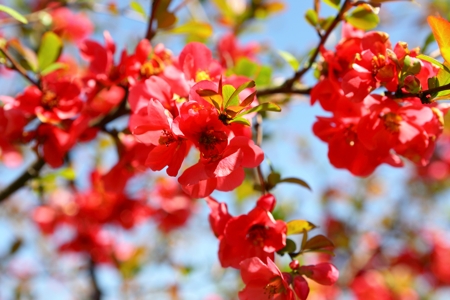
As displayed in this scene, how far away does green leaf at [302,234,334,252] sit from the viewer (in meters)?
0.91

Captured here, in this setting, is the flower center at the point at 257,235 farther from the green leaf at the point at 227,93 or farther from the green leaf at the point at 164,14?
the green leaf at the point at 164,14

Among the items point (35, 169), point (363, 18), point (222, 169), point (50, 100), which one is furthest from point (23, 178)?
point (363, 18)

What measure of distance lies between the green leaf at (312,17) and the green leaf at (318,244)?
566 millimetres

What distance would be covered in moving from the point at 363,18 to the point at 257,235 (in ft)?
1.93

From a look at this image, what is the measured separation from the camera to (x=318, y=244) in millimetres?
918

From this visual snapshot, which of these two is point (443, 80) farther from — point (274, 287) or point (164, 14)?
point (164, 14)

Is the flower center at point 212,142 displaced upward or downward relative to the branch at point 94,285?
upward

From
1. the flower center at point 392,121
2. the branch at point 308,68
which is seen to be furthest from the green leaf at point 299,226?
the branch at point 308,68

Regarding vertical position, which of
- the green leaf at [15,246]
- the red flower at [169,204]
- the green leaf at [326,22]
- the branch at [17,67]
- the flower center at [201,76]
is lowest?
the green leaf at [15,246]

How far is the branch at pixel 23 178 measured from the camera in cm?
131

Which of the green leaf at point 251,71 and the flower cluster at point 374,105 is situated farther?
the green leaf at point 251,71

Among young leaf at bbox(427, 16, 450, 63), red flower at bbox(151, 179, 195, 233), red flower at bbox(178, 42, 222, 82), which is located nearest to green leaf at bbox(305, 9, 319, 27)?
red flower at bbox(178, 42, 222, 82)

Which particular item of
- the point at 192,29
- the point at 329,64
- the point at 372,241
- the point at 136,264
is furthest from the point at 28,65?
the point at 372,241

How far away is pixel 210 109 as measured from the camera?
763mm
